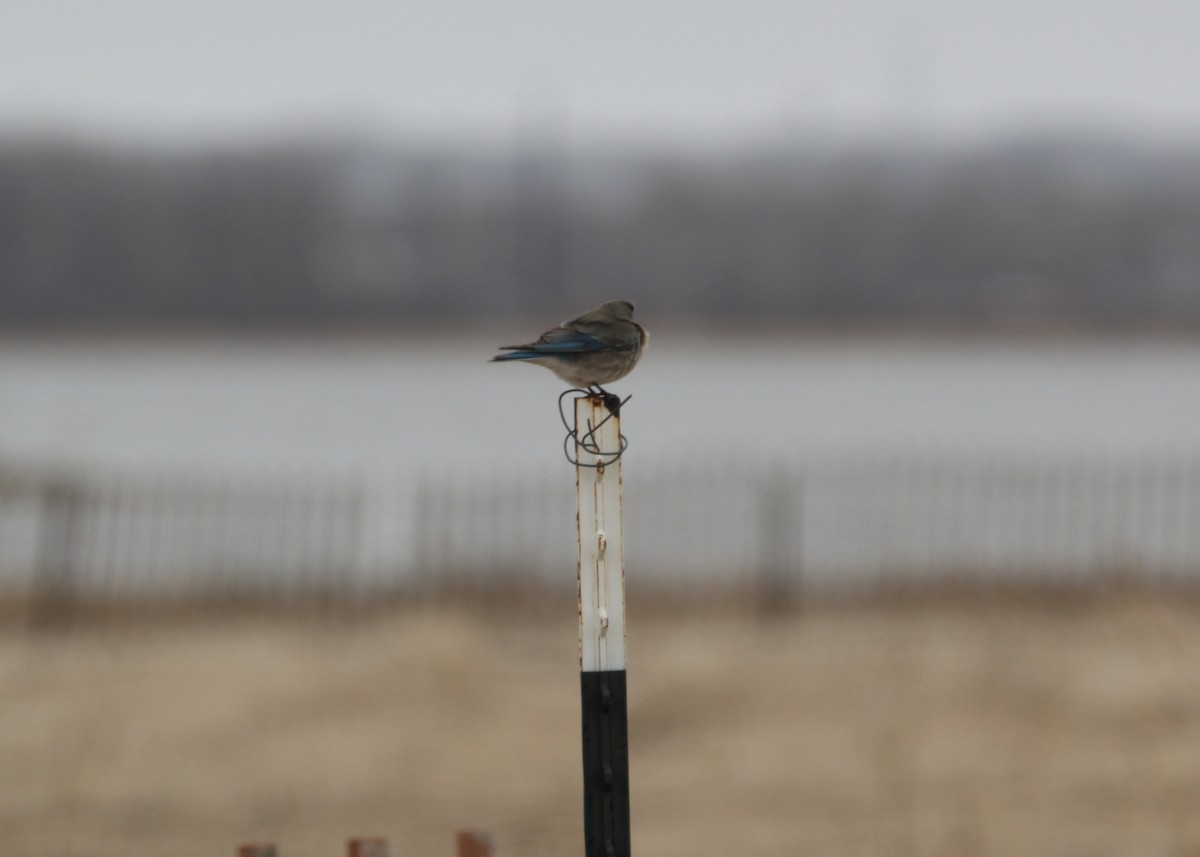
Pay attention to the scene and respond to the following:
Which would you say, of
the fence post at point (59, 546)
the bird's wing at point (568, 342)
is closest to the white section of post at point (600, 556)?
the bird's wing at point (568, 342)

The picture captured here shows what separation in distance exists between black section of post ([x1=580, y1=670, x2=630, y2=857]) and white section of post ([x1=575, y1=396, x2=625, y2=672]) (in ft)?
0.18

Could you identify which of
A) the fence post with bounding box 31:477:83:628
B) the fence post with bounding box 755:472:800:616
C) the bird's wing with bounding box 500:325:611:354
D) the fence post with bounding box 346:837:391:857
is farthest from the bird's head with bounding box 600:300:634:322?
the fence post with bounding box 31:477:83:628

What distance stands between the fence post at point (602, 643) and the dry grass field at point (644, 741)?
14.3ft

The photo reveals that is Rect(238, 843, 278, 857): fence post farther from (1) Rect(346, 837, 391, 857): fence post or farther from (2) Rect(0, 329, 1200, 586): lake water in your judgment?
(2) Rect(0, 329, 1200, 586): lake water

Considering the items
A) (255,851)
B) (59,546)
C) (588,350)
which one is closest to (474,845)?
(255,851)

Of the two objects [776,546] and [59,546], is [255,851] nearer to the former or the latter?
[776,546]

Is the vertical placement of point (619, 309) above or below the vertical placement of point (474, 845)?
above

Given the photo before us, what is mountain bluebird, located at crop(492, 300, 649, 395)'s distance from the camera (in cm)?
417

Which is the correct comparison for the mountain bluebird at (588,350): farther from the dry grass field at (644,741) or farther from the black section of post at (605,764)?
the dry grass field at (644,741)

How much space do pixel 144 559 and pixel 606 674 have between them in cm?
1300

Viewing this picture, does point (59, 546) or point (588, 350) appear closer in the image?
point (588, 350)

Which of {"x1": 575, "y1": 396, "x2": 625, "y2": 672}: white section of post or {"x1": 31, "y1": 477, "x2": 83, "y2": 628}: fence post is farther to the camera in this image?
{"x1": 31, "y1": 477, "x2": 83, "y2": 628}: fence post

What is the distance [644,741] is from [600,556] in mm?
6449

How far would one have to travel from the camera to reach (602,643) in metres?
3.61
